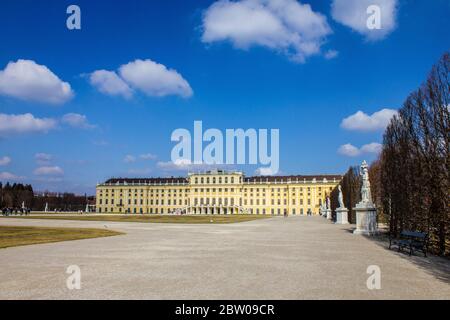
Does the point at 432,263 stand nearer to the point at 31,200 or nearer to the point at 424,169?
the point at 424,169

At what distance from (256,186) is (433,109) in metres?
125

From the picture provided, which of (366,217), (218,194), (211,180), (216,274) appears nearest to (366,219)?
(366,217)

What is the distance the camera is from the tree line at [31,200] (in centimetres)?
11993

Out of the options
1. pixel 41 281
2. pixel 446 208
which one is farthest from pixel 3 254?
pixel 446 208

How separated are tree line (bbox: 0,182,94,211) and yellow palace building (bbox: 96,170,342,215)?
1332 cm

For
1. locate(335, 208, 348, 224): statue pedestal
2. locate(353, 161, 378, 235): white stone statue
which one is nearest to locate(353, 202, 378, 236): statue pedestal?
locate(353, 161, 378, 235): white stone statue

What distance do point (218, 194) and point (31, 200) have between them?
6446 cm

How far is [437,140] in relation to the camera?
17359 millimetres

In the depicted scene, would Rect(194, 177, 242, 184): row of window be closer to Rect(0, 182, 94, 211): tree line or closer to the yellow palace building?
the yellow palace building

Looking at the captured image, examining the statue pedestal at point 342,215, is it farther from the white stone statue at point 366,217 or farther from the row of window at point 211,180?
the row of window at point 211,180

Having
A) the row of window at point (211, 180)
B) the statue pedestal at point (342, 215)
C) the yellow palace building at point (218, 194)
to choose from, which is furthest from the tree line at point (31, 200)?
the statue pedestal at point (342, 215)

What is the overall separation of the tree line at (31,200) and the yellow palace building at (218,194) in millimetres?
13318

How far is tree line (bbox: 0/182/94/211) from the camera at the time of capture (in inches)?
4722
